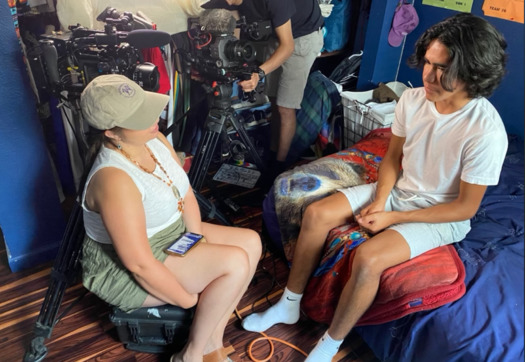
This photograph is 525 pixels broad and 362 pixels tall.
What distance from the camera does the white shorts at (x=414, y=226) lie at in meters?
1.33

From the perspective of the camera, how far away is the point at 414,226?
1.37 meters

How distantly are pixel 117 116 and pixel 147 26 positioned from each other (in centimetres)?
80

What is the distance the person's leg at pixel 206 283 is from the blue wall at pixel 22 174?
0.77 m

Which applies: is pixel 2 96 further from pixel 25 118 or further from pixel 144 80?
pixel 144 80

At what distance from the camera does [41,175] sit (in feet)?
5.50

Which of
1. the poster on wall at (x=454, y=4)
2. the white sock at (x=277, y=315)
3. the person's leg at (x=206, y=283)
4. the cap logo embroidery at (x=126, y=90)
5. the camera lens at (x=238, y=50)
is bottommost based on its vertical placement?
the white sock at (x=277, y=315)

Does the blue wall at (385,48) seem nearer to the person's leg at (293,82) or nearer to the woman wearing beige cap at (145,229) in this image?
the person's leg at (293,82)

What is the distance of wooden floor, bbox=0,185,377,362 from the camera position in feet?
4.79

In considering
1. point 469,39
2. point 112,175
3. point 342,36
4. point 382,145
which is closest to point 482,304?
point 469,39

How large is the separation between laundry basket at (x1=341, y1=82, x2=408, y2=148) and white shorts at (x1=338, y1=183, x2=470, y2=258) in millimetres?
746

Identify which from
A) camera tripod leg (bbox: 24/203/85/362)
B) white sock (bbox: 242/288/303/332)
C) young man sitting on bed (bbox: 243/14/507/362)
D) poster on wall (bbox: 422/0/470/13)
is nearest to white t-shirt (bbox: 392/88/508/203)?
young man sitting on bed (bbox: 243/14/507/362)

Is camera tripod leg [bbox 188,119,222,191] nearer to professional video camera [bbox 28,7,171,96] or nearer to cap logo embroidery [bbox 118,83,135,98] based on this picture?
professional video camera [bbox 28,7,171,96]

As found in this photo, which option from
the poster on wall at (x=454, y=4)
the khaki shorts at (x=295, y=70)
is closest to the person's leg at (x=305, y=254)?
the khaki shorts at (x=295, y=70)

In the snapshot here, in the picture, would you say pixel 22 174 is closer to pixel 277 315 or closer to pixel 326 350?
pixel 277 315
